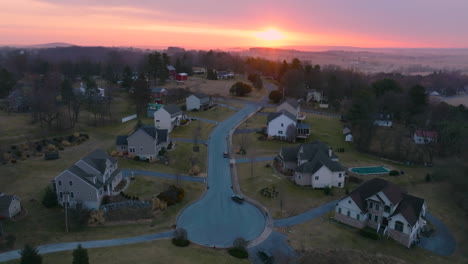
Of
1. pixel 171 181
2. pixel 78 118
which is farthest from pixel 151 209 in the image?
pixel 78 118

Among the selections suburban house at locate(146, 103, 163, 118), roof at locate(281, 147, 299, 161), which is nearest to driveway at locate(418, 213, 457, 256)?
roof at locate(281, 147, 299, 161)

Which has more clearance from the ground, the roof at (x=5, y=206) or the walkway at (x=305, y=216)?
the roof at (x=5, y=206)

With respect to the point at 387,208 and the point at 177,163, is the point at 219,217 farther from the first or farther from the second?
the point at 387,208

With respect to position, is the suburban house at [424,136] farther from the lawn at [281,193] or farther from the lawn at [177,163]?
the lawn at [177,163]

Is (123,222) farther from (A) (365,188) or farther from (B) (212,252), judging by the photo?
(A) (365,188)

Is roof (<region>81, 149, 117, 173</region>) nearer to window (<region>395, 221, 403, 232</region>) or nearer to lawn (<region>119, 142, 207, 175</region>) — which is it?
lawn (<region>119, 142, 207, 175</region>)

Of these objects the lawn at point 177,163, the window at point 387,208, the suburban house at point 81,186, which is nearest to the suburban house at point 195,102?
the lawn at point 177,163
